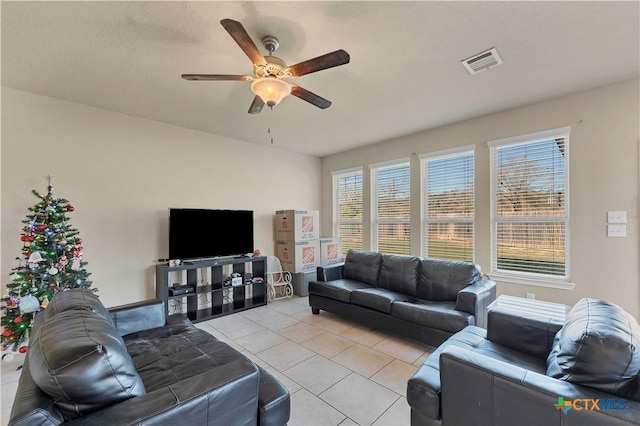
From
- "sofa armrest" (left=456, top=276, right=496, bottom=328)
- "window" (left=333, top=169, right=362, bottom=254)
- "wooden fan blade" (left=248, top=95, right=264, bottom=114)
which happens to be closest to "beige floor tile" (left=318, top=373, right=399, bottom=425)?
"sofa armrest" (left=456, top=276, right=496, bottom=328)

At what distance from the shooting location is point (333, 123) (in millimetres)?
4113

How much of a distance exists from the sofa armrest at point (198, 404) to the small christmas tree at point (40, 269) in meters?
2.42

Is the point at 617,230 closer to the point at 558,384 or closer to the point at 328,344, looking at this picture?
the point at 558,384

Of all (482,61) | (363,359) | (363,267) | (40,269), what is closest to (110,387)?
(363,359)

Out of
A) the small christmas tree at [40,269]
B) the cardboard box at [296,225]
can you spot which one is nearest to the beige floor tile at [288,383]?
the small christmas tree at [40,269]

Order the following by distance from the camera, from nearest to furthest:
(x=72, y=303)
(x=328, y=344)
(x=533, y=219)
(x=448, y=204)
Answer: (x=72, y=303) < (x=328, y=344) < (x=533, y=219) < (x=448, y=204)

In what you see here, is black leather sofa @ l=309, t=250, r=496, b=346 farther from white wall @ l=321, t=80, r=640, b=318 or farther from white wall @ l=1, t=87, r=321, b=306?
white wall @ l=1, t=87, r=321, b=306

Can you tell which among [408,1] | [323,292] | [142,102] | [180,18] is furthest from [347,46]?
[323,292]

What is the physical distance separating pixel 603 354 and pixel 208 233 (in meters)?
4.09

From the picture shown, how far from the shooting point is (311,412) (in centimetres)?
196

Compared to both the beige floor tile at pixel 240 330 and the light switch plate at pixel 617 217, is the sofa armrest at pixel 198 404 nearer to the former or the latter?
the beige floor tile at pixel 240 330

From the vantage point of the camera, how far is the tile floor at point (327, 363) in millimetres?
1974

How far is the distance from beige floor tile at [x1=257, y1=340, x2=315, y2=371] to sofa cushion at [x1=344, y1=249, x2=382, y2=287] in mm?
1418

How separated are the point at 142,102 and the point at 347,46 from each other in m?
2.60
